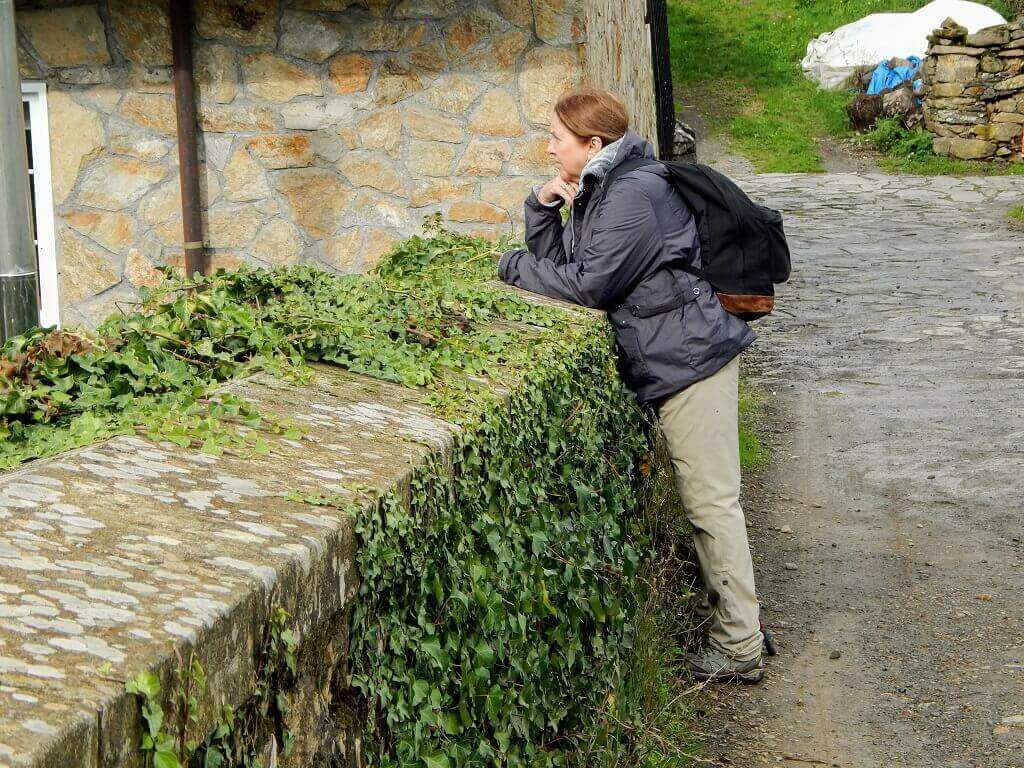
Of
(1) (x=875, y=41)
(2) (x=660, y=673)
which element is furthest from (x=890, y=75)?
(2) (x=660, y=673)

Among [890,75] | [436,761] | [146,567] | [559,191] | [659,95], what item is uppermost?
[890,75]

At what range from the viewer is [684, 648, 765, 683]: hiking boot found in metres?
3.98

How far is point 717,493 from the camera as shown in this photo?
385cm

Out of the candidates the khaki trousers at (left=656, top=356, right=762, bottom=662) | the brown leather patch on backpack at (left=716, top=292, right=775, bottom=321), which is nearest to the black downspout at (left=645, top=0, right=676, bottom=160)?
the brown leather patch on backpack at (left=716, top=292, right=775, bottom=321)

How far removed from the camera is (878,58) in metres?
21.2

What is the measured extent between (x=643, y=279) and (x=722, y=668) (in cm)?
139

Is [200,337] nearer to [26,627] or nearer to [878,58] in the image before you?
[26,627]

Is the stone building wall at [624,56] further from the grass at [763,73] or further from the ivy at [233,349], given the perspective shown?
the grass at [763,73]

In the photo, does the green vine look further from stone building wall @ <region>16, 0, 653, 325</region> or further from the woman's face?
stone building wall @ <region>16, 0, 653, 325</region>

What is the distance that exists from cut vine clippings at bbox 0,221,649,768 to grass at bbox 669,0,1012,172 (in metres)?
14.9

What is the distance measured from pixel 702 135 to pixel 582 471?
17.0 metres

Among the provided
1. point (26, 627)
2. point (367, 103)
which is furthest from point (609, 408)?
point (367, 103)

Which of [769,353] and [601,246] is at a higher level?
[601,246]

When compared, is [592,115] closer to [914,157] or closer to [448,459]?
[448,459]
